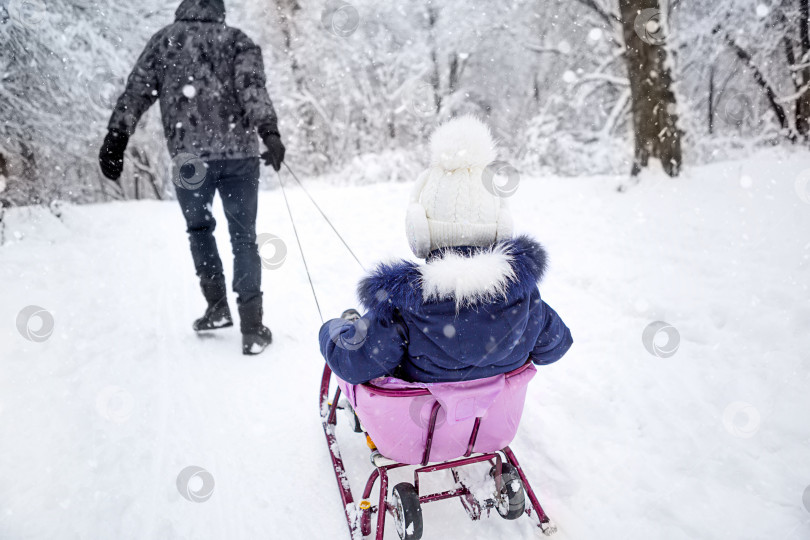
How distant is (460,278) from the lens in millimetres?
1487

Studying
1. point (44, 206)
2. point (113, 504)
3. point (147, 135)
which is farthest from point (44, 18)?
point (113, 504)

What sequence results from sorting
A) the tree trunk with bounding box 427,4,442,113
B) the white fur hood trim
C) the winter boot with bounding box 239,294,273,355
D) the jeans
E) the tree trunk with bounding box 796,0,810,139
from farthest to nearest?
the tree trunk with bounding box 427,4,442,113 < the tree trunk with bounding box 796,0,810,139 < the winter boot with bounding box 239,294,273,355 < the jeans < the white fur hood trim

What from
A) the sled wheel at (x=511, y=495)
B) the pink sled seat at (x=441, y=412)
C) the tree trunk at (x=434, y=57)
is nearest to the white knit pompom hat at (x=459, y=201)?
the pink sled seat at (x=441, y=412)

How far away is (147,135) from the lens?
14.0m

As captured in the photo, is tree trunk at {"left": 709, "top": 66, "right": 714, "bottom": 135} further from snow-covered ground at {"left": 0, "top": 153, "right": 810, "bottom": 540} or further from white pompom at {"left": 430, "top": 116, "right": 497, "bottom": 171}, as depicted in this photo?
white pompom at {"left": 430, "top": 116, "right": 497, "bottom": 171}

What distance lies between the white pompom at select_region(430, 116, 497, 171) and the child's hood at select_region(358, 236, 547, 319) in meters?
0.32

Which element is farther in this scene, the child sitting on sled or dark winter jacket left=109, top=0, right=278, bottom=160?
dark winter jacket left=109, top=0, right=278, bottom=160

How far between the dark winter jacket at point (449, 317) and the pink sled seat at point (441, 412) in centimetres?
5

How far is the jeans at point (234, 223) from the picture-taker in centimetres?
309

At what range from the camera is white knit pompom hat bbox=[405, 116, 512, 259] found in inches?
64.6

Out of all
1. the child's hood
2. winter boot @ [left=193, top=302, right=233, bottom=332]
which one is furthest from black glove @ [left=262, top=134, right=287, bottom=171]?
the child's hood

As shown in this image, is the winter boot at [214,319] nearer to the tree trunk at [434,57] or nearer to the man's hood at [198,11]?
the man's hood at [198,11]

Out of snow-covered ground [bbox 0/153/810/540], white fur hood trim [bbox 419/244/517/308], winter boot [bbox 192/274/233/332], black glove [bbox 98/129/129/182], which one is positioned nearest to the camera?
white fur hood trim [bbox 419/244/517/308]

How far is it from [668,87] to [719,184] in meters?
1.48
